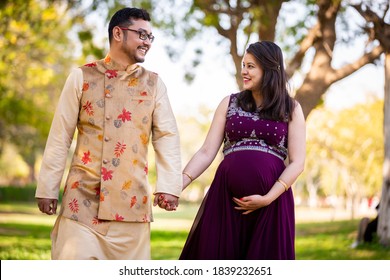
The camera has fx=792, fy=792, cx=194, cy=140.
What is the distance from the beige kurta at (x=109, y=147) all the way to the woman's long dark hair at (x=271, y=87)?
0.67 metres

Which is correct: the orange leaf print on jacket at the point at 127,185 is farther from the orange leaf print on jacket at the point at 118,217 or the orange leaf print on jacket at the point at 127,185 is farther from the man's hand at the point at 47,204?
the man's hand at the point at 47,204

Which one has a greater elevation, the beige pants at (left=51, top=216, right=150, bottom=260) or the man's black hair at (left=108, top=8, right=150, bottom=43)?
the man's black hair at (left=108, top=8, right=150, bottom=43)

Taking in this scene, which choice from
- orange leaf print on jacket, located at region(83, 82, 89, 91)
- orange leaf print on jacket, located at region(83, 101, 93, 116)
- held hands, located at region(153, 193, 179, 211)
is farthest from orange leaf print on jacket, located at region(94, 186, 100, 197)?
orange leaf print on jacket, located at region(83, 82, 89, 91)

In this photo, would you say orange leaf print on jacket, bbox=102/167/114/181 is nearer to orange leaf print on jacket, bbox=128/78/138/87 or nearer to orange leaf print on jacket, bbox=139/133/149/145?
orange leaf print on jacket, bbox=139/133/149/145

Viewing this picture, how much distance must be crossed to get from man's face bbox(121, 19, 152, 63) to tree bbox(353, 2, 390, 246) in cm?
810

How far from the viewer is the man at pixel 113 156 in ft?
16.9

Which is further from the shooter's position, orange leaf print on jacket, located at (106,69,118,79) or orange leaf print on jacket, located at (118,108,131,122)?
orange leaf print on jacket, located at (106,69,118,79)

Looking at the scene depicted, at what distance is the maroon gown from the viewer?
541 centimetres

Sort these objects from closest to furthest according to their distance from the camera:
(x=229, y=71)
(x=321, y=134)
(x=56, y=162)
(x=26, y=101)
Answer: (x=56, y=162) < (x=229, y=71) < (x=26, y=101) < (x=321, y=134)

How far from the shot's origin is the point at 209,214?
18.2 ft

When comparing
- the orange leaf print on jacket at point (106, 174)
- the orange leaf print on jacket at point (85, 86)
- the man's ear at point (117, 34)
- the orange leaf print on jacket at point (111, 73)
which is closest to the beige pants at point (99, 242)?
the orange leaf print on jacket at point (106, 174)
